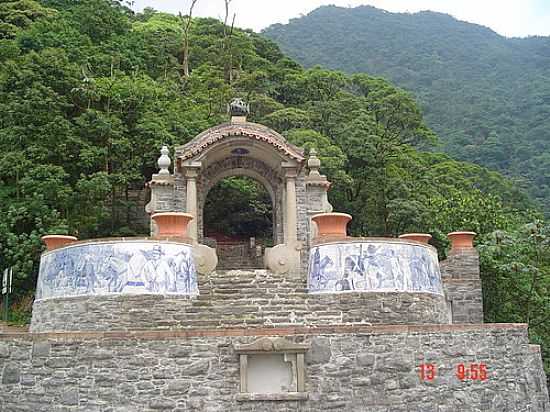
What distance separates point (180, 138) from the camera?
22047mm

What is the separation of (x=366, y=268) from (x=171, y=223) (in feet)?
12.2

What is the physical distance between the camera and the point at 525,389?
10.7m

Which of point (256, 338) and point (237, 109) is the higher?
point (237, 109)

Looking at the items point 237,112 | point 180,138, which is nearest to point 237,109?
point 237,112

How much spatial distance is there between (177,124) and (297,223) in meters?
8.00

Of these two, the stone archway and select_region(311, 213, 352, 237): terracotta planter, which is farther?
the stone archway

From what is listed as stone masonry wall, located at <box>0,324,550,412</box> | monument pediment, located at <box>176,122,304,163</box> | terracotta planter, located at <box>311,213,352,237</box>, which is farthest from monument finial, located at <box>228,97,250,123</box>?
stone masonry wall, located at <box>0,324,550,412</box>

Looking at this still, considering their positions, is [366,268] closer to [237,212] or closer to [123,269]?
[123,269]

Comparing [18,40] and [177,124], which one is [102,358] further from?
[18,40]

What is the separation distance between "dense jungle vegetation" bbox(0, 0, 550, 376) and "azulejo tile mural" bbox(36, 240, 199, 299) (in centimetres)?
614

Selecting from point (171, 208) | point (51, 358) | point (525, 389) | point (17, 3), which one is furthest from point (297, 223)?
point (17, 3)

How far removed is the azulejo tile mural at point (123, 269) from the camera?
10695mm
